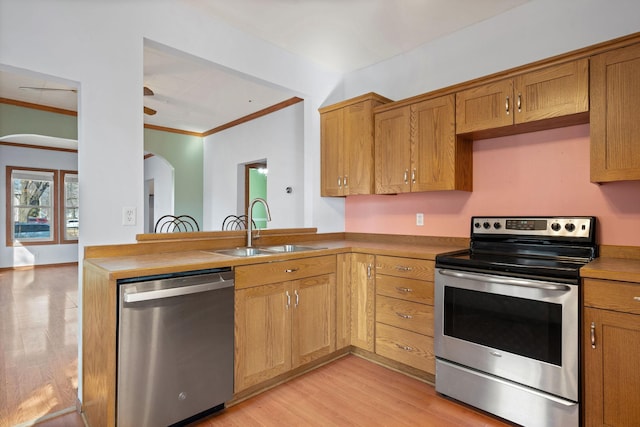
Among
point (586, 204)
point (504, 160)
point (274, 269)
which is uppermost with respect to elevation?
point (504, 160)

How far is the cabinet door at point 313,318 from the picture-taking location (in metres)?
2.37

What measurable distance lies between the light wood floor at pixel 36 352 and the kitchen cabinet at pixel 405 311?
2.09 meters

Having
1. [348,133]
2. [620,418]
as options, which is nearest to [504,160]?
[348,133]

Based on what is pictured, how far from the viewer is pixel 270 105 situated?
15.7 feet

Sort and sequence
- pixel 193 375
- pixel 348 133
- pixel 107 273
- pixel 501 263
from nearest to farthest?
pixel 107 273, pixel 193 375, pixel 501 263, pixel 348 133

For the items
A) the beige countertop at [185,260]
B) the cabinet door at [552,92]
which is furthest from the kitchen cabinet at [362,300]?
the cabinet door at [552,92]

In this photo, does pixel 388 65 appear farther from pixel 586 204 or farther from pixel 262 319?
pixel 262 319

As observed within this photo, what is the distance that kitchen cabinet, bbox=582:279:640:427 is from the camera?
154 cm

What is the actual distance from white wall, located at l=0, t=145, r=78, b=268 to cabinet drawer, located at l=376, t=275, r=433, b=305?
26.7 feet

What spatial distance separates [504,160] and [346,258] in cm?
141

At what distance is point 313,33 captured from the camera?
286 centimetres

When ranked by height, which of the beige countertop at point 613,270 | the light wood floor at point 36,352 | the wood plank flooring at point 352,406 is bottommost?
the wood plank flooring at point 352,406

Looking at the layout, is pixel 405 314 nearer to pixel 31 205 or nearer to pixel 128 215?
pixel 128 215

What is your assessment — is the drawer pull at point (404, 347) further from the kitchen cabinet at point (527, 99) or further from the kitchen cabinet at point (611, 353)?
the kitchen cabinet at point (527, 99)
